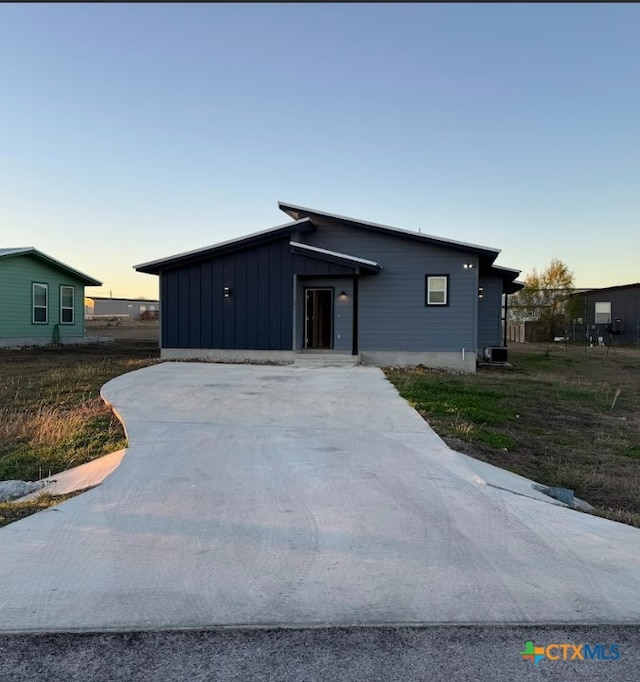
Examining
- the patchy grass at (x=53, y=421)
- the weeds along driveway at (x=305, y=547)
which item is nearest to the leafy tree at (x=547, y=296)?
the patchy grass at (x=53, y=421)

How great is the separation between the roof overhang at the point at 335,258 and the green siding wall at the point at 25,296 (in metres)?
13.2

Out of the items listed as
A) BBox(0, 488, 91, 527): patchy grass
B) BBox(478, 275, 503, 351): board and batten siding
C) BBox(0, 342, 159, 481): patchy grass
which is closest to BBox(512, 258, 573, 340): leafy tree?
BBox(478, 275, 503, 351): board and batten siding

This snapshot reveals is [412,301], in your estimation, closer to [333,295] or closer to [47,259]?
[333,295]

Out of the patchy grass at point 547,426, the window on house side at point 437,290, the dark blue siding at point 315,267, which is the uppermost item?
the dark blue siding at point 315,267

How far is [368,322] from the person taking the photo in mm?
16750

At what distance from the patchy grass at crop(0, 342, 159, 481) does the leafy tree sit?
3255 cm

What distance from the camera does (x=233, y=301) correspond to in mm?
16875

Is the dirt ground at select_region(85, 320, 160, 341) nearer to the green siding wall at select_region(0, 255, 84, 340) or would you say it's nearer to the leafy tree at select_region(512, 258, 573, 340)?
the green siding wall at select_region(0, 255, 84, 340)

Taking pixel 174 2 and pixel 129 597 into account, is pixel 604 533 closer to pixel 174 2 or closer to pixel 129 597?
pixel 129 597

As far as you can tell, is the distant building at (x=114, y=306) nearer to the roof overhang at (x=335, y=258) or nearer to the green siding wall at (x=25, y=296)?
the green siding wall at (x=25, y=296)

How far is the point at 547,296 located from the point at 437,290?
26.5 meters

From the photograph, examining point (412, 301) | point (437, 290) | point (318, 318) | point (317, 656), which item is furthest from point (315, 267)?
point (317, 656)

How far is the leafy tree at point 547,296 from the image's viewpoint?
39750mm

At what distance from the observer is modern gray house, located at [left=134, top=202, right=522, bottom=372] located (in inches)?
641
